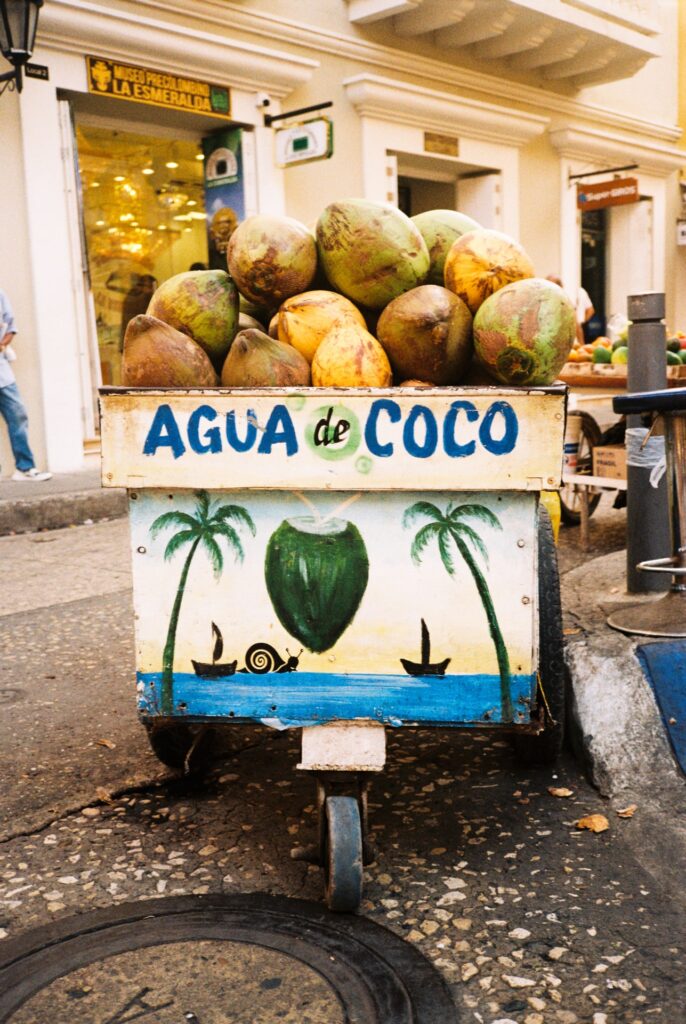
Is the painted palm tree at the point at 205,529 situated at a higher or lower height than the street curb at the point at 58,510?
higher

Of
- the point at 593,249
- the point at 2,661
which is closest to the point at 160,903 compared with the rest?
the point at 2,661

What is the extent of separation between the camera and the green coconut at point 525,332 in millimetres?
2613

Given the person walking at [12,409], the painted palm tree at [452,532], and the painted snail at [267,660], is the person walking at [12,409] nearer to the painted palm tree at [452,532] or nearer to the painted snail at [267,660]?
the painted snail at [267,660]

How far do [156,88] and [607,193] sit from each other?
7097mm

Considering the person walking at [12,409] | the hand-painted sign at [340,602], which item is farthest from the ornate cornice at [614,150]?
the hand-painted sign at [340,602]

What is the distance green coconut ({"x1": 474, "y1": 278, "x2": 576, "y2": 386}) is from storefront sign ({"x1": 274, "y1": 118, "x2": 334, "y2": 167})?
24.7 ft

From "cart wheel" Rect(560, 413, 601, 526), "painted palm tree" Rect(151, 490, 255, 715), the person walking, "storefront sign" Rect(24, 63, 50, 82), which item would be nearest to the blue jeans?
the person walking

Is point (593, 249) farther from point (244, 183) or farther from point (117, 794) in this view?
point (117, 794)

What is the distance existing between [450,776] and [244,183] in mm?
8458

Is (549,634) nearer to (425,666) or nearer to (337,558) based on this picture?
(425,666)

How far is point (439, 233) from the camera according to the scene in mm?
3242

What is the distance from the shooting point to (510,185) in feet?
44.0

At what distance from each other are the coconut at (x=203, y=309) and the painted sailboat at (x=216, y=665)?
808 mm

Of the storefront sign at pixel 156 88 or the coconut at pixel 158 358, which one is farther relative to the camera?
the storefront sign at pixel 156 88
